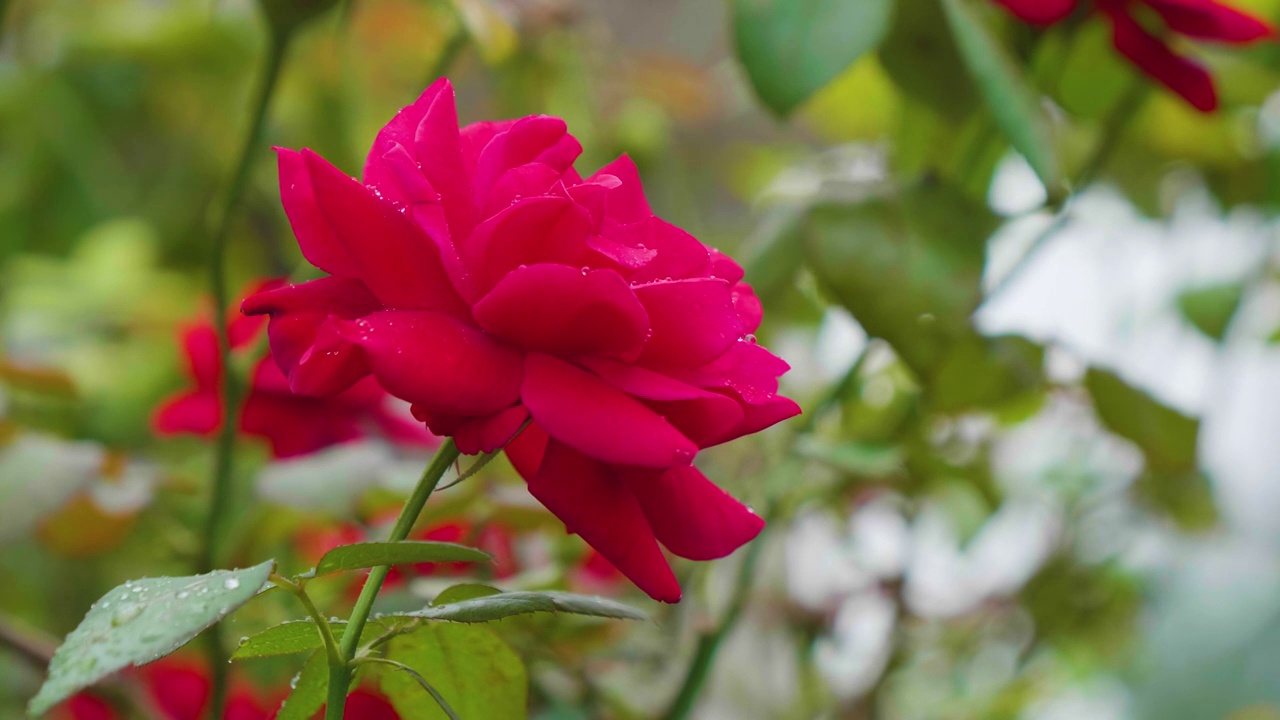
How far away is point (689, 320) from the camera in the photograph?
170 mm

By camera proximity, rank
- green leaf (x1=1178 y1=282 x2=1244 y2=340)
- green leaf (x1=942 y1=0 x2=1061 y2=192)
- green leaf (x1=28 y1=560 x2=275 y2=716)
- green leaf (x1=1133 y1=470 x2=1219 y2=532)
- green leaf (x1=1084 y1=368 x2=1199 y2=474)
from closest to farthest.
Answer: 1. green leaf (x1=28 y1=560 x2=275 y2=716)
2. green leaf (x1=942 y1=0 x2=1061 y2=192)
3. green leaf (x1=1084 y1=368 x2=1199 y2=474)
4. green leaf (x1=1178 y1=282 x2=1244 y2=340)
5. green leaf (x1=1133 y1=470 x2=1219 y2=532)

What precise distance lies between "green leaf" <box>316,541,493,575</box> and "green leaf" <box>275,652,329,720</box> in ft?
0.09

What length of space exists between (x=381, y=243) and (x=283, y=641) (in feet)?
0.22

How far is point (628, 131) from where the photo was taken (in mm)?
713

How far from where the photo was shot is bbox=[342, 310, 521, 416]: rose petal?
0.15m

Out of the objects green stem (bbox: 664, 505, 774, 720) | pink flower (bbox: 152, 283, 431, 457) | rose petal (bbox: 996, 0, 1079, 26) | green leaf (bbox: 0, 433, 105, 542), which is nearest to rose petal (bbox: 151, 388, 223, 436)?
pink flower (bbox: 152, 283, 431, 457)

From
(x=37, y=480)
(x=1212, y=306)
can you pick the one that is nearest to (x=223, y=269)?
(x=37, y=480)

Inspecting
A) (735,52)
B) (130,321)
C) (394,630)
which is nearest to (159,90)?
(130,321)

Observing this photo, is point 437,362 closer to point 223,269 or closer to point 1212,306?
point 223,269

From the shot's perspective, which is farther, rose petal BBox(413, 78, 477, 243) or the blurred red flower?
the blurred red flower

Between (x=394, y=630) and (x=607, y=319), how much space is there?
0.06m

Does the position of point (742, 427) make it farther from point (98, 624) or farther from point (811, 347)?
point (811, 347)

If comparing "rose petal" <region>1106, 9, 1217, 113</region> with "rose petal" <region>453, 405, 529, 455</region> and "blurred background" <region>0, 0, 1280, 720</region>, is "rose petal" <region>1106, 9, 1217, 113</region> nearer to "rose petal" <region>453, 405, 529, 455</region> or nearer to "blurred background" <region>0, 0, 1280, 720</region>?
"blurred background" <region>0, 0, 1280, 720</region>

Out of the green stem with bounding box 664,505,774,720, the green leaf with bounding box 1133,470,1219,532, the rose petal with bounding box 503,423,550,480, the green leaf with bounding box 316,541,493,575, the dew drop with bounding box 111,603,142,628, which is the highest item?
the dew drop with bounding box 111,603,142,628
